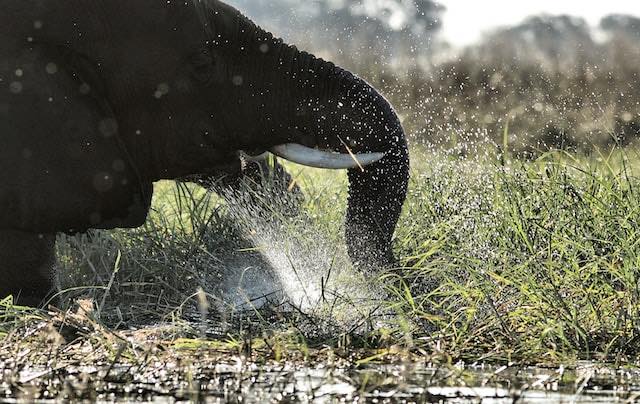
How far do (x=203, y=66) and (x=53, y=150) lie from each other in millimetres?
887

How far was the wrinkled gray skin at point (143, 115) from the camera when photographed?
25.4ft

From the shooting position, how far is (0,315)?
23.8 ft

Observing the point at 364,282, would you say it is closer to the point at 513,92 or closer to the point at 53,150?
the point at 53,150

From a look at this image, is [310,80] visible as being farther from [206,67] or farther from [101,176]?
[101,176]

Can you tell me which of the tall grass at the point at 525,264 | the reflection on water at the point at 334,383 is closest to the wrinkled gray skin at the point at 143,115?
the tall grass at the point at 525,264

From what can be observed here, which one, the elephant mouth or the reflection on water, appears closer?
the reflection on water

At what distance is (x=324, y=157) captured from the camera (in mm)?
8070

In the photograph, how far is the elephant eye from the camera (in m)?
8.14

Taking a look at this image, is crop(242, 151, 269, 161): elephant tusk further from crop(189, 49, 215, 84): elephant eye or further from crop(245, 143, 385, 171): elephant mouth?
crop(189, 49, 215, 84): elephant eye

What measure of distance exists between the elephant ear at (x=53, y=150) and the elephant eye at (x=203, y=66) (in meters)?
0.51

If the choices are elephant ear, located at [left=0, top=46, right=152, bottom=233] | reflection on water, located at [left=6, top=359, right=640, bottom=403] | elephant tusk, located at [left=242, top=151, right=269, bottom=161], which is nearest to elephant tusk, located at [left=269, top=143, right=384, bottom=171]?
elephant tusk, located at [left=242, top=151, right=269, bottom=161]

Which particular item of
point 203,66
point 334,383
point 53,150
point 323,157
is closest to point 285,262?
point 323,157

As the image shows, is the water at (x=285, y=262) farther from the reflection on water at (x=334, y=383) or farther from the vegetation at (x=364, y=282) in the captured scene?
the reflection on water at (x=334, y=383)

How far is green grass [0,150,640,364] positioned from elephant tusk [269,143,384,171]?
409 mm
